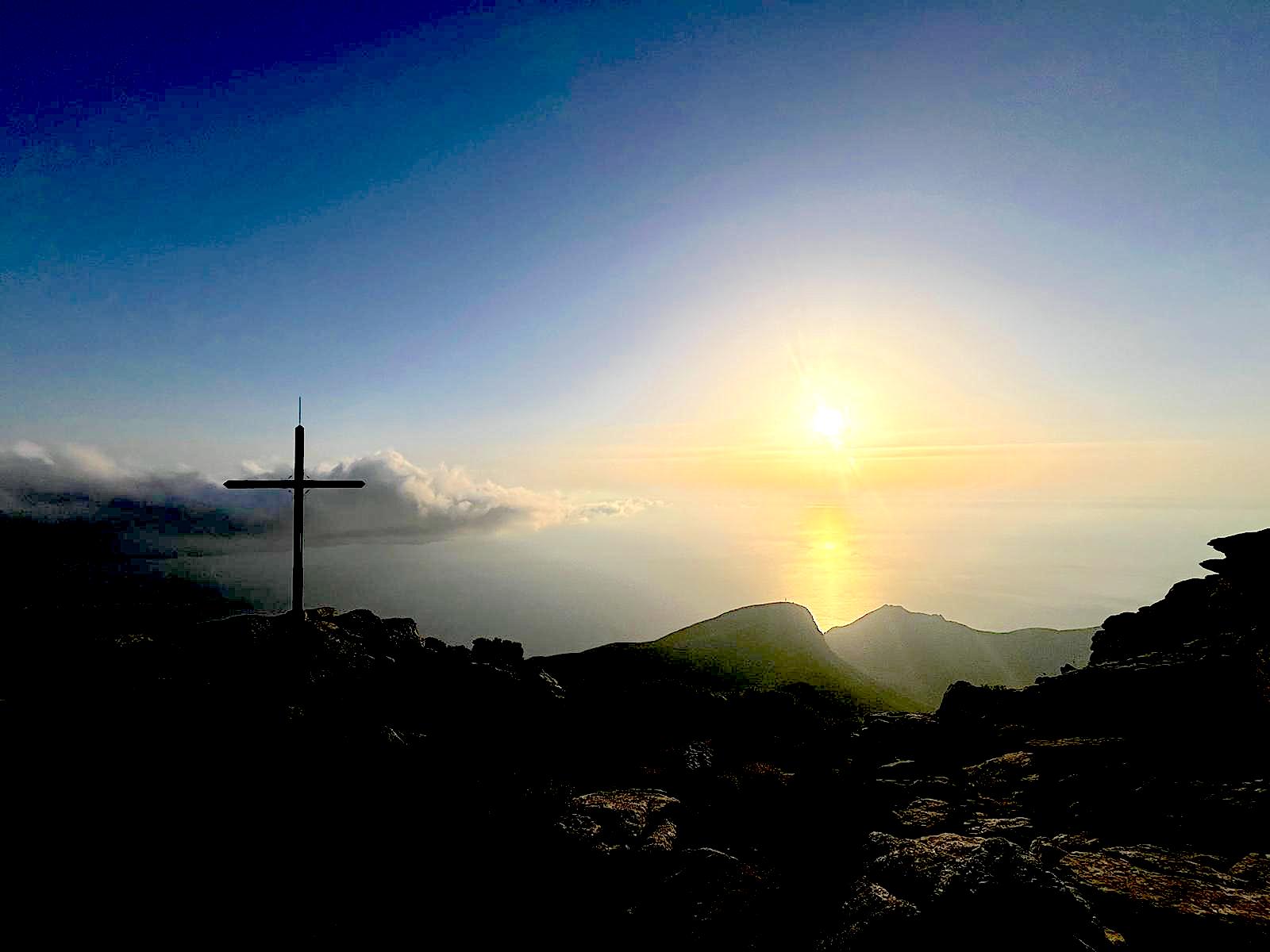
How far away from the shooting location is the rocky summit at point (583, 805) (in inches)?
395

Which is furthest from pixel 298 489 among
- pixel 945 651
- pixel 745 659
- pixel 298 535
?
pixel 945 651

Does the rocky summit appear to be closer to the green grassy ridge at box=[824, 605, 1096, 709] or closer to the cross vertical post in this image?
the cross vertical post

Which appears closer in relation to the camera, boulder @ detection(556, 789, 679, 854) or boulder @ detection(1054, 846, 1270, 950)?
boulder @ detection(1054, 846, 1270, 950)

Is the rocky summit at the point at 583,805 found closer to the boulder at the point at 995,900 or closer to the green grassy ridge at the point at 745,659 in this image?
the boulder at the point at 995,900

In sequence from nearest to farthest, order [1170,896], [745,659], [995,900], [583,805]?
[995,900]
[1170,896]
[583,805]
[745,659]

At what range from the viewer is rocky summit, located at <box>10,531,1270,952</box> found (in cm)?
1004

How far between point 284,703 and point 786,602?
448ft

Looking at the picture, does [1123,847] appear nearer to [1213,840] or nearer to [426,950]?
[1213,840]

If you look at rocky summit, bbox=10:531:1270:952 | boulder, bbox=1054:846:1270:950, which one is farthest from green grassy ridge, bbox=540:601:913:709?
boulder, bbox=1054:846:1270:950

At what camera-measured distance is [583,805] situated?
14844mm

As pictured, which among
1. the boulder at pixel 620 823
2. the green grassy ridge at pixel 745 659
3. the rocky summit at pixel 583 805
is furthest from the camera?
the green grassy ridge at pixel 745 659

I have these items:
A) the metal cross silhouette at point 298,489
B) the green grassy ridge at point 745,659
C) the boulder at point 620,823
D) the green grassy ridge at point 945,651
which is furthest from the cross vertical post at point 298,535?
the green grassy ridge at point 945,651

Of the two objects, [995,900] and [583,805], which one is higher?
[995,900]

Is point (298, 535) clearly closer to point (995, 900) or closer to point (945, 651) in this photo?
point (995, 900)
